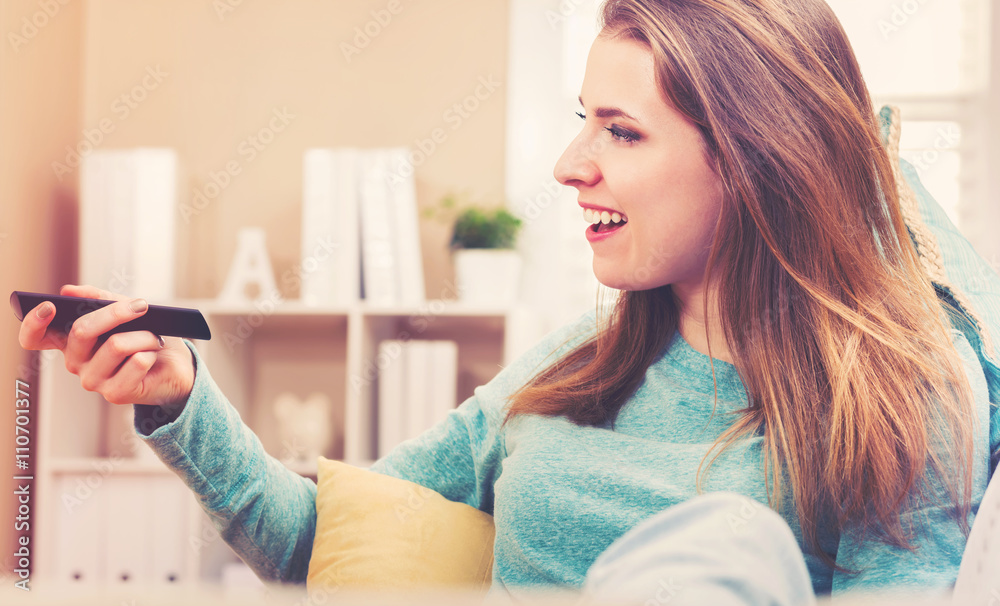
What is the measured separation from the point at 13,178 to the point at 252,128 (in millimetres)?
606

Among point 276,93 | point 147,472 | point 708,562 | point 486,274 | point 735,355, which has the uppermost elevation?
point 276,93

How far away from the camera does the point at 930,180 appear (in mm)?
2041

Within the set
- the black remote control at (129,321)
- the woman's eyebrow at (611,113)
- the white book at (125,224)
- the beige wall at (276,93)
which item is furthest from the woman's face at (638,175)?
the white book at (125,224)

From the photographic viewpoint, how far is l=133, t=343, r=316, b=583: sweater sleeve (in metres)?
0.82

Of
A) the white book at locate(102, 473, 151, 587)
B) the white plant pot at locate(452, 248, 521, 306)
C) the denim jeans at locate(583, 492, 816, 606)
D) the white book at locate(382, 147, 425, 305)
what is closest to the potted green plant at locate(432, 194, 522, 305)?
the white plant pot at locate(452, 248, 521, 306)

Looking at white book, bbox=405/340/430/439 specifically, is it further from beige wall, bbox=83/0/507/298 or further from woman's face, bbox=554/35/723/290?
woman's face, bbox=554/35/723/290

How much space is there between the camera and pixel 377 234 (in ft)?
6.28

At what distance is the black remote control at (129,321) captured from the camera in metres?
0.70

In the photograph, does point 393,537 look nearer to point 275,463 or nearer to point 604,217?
point 275,463

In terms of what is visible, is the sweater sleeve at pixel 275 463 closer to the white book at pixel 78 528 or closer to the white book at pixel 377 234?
the white book at pixel 377 234

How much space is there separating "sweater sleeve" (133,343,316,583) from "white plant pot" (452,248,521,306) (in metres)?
0.99

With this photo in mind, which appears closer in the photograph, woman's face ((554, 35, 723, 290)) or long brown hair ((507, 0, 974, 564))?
long brown hair ((507, 0, 974, 564))

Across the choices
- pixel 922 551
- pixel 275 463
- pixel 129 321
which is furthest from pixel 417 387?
pixel 922 551

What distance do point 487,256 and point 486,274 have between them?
0.05 m
